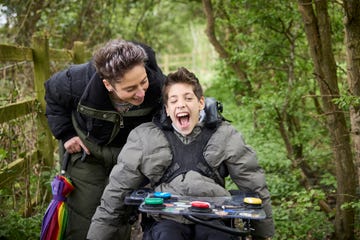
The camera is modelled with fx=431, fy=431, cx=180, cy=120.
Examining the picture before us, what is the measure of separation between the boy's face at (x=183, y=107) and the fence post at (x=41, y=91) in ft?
7.62

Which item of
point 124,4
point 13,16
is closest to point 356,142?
point 13,16

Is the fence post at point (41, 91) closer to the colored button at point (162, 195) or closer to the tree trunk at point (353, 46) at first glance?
the colored button at point (162, 195)

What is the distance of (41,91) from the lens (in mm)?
4777

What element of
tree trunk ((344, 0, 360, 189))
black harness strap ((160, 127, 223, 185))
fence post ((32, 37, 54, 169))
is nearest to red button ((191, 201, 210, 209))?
black harness strap ((160, 127, 223, 185))

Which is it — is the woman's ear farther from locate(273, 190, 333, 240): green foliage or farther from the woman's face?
locate(273, 190, 333, 240): green foliage

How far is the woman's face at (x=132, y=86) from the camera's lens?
2812mm

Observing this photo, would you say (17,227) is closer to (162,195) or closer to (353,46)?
(162,195)

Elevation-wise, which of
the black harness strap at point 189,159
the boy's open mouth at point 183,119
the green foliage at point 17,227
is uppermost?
the boy's open mouth at point 183,119

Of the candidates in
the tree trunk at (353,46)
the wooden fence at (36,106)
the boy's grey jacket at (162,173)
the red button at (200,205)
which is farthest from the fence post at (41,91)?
the tree trunk at (353,46)

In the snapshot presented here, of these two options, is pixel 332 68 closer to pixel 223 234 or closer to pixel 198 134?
pixel 198 134

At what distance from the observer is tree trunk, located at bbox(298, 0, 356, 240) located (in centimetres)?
341

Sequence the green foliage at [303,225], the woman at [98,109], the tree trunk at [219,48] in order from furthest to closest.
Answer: the tree trunk at [219,48], the green foliage at [303,225], the woman at [98,109]

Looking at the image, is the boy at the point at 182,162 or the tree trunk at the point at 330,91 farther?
the tree trunk at the point at 330,91

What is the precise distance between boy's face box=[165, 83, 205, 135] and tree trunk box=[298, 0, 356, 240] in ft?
3.59
